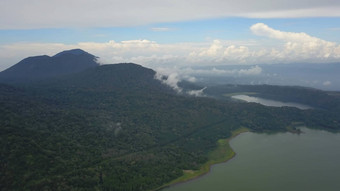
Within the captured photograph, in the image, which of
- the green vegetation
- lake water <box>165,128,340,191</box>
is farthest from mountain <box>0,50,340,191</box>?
lake water <box>165,128,340,191</box>

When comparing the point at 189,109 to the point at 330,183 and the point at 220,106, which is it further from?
A: the point at 330,183

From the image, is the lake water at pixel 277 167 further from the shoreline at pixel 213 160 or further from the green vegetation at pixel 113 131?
the green vegetation at pixel 113 131

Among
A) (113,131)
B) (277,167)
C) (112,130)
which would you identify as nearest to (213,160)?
(277,167)

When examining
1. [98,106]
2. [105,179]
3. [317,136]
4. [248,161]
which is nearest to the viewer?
[105,179]

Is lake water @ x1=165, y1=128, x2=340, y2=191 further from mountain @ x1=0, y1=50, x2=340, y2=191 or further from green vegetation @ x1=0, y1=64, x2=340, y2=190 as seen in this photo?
mountain @ x1=0, y1=50, x2=340, y2=191

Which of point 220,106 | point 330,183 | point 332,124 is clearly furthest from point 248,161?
point 332,124

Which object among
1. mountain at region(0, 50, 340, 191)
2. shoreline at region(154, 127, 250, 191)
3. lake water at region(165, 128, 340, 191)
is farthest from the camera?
shoreline at region(154, 127, 250, 191)

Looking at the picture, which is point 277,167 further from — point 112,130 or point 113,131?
point 112,130
